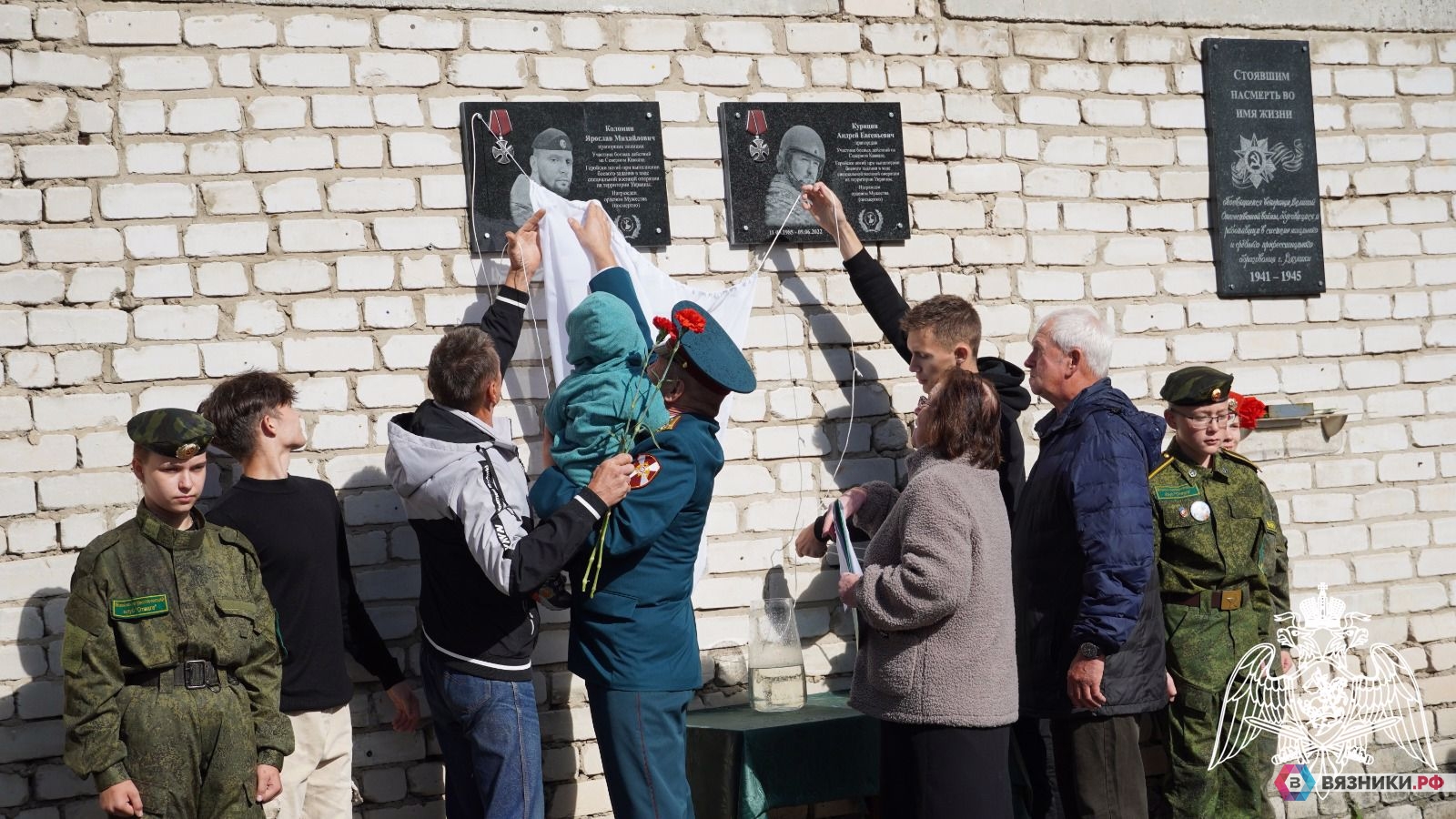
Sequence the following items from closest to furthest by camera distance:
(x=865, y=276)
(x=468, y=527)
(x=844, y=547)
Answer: (x=468, y=527) → (x=844, y=547) → (x=865, y=276)

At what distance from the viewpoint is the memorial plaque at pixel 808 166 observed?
5059 mm

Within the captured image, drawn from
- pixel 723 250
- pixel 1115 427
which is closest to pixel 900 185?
pixel 723 250

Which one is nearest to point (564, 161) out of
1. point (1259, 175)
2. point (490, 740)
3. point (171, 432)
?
point (171, 432)

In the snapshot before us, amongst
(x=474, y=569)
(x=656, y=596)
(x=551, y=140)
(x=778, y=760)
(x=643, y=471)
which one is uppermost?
(x=551, y=140)

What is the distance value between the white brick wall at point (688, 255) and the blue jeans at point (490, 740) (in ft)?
1.97

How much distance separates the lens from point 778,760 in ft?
14.3

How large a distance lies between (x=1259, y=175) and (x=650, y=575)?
336cm

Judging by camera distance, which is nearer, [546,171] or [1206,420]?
[1206,420]

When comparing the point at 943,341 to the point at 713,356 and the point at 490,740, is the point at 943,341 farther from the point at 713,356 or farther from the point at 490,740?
the point at 490,740

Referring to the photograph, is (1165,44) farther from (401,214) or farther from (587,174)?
(401,214)

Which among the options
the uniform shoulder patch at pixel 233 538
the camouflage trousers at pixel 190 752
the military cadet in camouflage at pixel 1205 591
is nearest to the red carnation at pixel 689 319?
the uniform shoulder patch at pixel 233 538

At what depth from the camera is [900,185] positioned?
208 inches

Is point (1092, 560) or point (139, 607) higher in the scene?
point (139, 607)

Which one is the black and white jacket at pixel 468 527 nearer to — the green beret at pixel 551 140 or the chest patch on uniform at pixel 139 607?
the chest patch on uniform at pixel 139 607
